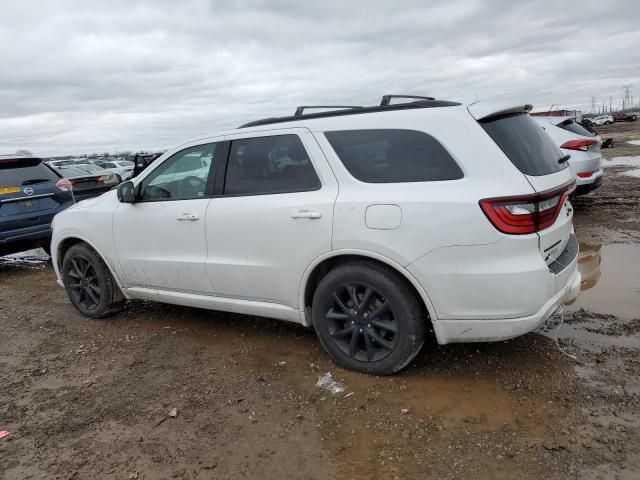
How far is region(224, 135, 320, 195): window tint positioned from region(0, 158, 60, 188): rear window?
4.83m

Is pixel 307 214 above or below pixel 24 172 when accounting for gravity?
below

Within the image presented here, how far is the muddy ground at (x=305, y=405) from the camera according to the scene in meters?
2.73

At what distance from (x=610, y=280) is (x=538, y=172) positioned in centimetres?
274

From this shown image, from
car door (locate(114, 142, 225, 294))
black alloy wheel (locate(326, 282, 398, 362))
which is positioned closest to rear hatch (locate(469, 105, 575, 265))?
black alloy wheel (locate(326, 282, 398, 362))

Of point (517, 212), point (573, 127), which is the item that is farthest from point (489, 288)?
point (573, 127)

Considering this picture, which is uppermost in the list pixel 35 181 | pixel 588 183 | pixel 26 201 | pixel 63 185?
pixel 35 181

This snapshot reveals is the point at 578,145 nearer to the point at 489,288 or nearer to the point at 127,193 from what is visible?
the point at 489,288

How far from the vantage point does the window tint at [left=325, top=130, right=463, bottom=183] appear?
320 cm

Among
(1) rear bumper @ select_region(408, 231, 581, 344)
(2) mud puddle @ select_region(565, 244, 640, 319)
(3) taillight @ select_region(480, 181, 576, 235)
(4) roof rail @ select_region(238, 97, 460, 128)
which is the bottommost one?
(2) mud puddle @ select_region(565, 244, 640, 319)

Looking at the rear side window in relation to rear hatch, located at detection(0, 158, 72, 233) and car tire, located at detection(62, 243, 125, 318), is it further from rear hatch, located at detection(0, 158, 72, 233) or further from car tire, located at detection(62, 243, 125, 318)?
rear hatch, located at detection(0, 158, 72, 233)

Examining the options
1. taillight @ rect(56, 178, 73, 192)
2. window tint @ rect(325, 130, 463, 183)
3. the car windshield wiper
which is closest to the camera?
window tint @ rect(325, 130, 463, 183)

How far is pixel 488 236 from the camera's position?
9.76 feet

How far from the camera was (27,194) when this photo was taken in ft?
24.3

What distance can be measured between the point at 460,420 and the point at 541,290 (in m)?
0.89
